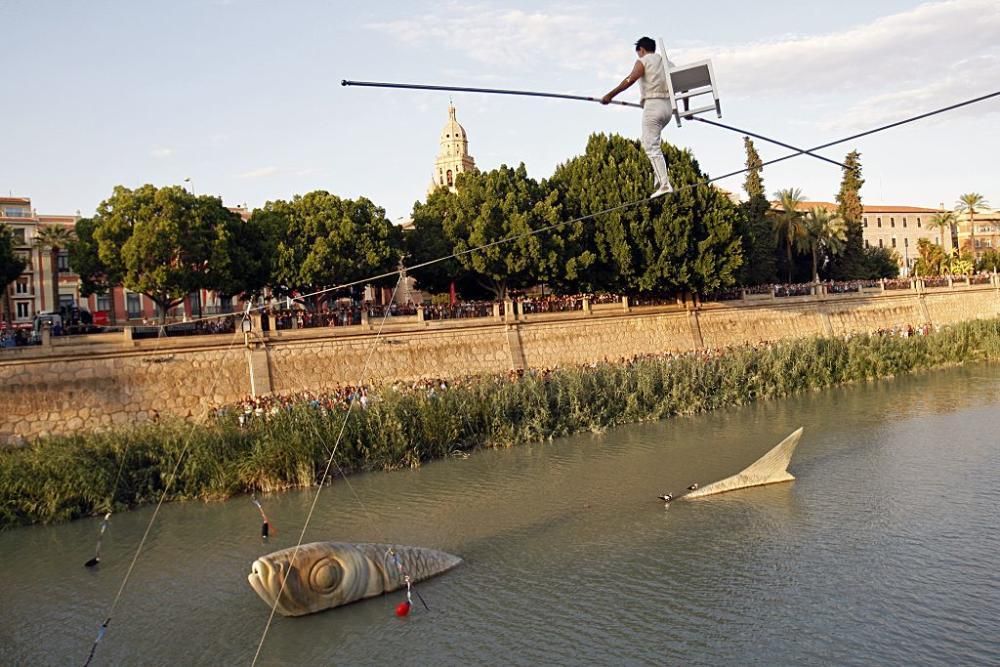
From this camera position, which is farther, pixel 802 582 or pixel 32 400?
pixel 32 400

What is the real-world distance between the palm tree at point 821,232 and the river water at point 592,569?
37.2m

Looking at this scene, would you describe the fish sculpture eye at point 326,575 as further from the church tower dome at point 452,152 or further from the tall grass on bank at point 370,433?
the church tower dome at point 452,152

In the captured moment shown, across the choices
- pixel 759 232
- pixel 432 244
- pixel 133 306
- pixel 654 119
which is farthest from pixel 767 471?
pixel 133 306

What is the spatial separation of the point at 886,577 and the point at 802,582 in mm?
1305

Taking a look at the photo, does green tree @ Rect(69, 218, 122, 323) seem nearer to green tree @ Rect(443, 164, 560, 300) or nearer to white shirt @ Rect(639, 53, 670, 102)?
green tree @ Rect(443, 164, 560, 300)

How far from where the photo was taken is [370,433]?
23.1 metres

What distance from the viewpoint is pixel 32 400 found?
26484 mm

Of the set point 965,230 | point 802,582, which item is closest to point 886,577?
point 802,582

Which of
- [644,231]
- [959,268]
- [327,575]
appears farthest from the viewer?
[959,268]

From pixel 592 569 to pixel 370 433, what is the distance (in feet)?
33.5

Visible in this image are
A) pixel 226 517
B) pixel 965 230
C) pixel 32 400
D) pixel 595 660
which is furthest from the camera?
pixel 965 230

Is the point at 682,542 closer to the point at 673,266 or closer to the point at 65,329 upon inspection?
the point at 65,329

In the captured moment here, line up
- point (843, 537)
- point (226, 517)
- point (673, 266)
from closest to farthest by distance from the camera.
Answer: point (843, 537)
point (226, 517)
point (673, 266)

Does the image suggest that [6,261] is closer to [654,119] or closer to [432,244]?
[432,244]
